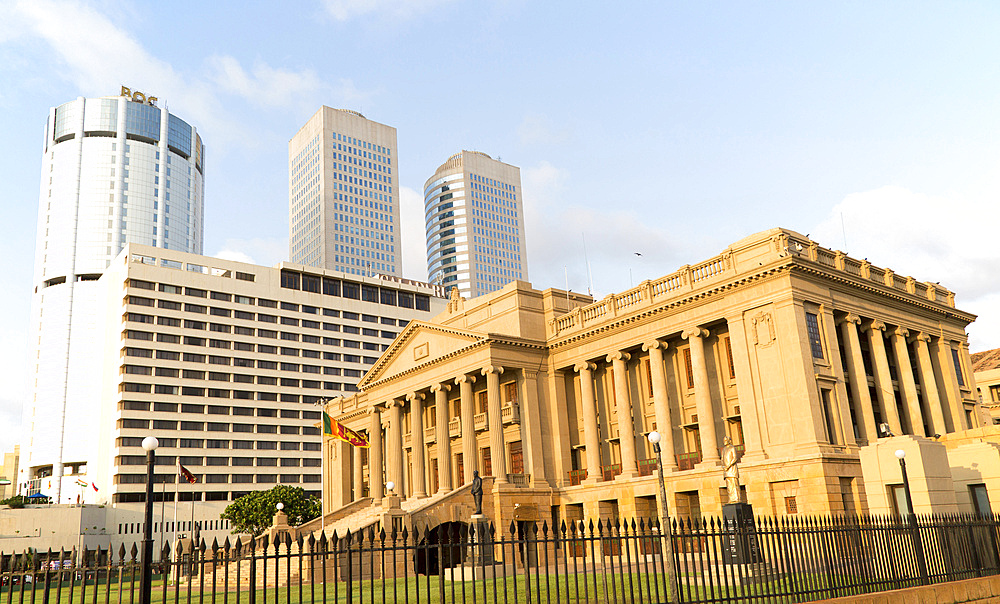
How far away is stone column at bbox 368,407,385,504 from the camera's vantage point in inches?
2467

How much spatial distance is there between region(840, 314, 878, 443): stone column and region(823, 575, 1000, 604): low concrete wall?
67.6 ft

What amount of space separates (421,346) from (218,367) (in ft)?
235

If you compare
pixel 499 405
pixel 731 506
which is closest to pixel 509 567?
pixel 731 506

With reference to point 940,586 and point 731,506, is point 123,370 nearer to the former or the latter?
point 731,506

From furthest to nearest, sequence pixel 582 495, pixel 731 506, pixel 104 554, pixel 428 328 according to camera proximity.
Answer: pixel 428 328 < pixel 582 495 < pixel 731 506 < pixel 104 554

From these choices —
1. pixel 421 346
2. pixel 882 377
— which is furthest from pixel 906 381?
pixel 421 346

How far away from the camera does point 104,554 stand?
11.3 m

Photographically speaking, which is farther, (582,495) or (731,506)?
(582,495)

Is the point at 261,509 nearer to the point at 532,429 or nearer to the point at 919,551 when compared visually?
the point at 532,429

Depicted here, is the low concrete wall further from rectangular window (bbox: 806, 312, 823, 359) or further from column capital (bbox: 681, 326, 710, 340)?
column capital (bbox: 681, 326, 710, 340)

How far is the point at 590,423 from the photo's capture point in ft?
161

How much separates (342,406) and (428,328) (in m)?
22.5

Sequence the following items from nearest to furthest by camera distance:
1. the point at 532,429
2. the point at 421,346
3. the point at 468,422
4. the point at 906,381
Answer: the point at 906,381, the point at 532,429, the point at 468,422, the point at 421,346

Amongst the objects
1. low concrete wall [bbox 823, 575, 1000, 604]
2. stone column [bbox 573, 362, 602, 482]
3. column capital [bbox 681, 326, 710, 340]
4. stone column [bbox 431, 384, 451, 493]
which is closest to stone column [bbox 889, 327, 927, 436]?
column capital [bbox 681, 326, 710, 340]
